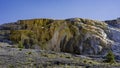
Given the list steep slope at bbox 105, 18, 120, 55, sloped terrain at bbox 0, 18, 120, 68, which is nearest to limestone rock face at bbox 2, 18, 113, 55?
sloped terrain at bbox 0, 18, 120, 68


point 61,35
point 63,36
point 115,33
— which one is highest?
point 115,33

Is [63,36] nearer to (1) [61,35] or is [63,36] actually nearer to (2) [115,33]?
(1) [61,35]

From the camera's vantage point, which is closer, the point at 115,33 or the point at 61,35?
the point at 61,35

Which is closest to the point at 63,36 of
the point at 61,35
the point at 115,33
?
the point at 61,35

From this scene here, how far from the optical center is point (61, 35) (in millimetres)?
72312

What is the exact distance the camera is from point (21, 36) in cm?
7144

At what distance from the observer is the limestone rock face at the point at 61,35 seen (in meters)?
69.6

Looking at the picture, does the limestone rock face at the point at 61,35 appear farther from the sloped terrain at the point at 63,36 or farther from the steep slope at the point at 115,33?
the steep slope at the point at 115,33

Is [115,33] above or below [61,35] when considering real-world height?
above

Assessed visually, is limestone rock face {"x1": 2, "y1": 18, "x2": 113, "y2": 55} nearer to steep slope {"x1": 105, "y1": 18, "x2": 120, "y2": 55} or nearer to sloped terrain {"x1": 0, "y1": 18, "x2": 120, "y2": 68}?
sloped terrain {"x1": 0, "y1": 18, "x2": 120, "y2": 68}

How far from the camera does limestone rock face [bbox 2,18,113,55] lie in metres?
69.6

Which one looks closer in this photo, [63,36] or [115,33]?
[63,36]

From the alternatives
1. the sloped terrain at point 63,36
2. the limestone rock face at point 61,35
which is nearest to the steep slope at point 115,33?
the sloped terrain at point 63,36

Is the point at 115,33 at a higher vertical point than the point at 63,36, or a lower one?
higher
